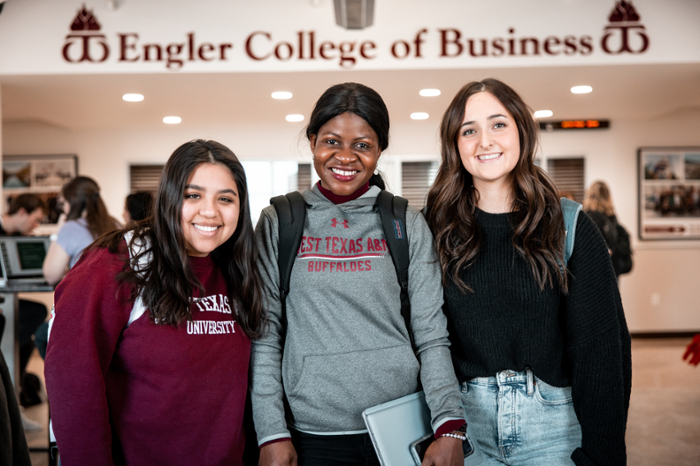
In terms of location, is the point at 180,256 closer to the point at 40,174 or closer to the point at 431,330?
the point at 431,330

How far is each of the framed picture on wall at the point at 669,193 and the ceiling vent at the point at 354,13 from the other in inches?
168

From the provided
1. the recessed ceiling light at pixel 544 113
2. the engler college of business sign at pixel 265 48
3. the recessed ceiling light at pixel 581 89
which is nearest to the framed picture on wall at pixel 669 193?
the recessed ceiling light at pixel 544 113

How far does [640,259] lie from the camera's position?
21.6ft

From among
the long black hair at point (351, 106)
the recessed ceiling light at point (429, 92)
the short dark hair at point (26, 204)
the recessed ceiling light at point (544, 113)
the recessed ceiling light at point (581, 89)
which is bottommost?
the short dark hair at point (26, 204)

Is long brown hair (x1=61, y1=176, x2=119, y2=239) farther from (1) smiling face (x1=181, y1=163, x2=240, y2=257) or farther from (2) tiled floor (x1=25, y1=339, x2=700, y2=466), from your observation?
(1) smiling face (x1=181, y1=163, x2=240, y2=257)

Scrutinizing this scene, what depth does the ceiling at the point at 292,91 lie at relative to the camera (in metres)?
4.31

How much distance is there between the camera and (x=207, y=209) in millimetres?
1412

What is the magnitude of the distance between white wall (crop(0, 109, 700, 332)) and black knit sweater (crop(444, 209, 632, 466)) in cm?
517

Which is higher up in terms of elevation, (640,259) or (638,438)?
(640,259)

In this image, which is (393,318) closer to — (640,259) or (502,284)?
(502,284)

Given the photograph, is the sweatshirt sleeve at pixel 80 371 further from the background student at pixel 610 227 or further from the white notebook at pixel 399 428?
the background student at pixel 610 227

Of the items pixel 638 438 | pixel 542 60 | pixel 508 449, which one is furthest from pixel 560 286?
pixel 542 60

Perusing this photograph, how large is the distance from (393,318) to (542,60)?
3.29 m

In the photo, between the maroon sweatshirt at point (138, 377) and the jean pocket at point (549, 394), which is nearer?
the maroon sweatshirt at point (138, 377)
